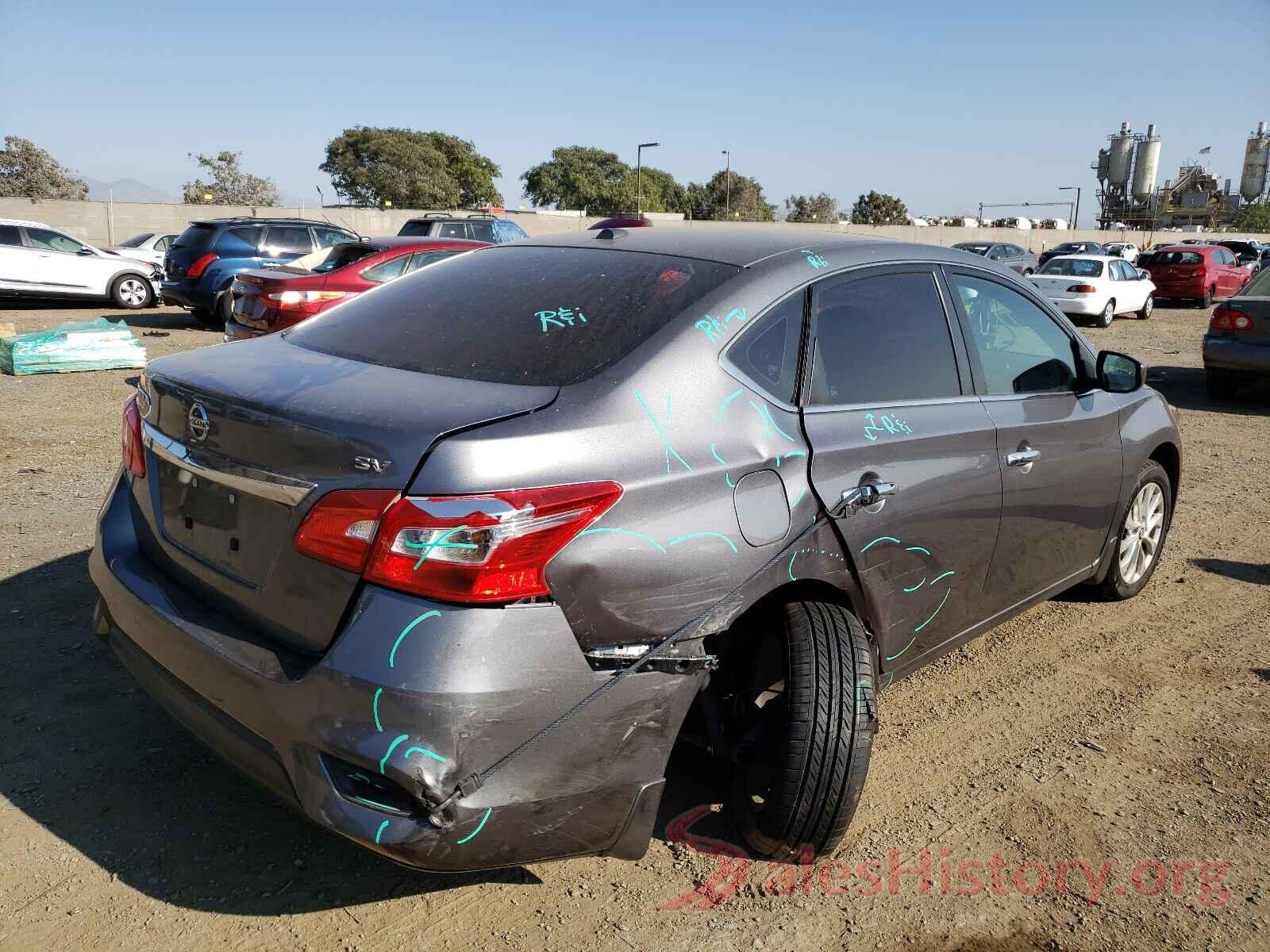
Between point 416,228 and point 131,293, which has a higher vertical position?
point 416,228

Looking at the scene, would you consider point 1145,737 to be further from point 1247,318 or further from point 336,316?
point 1247,318

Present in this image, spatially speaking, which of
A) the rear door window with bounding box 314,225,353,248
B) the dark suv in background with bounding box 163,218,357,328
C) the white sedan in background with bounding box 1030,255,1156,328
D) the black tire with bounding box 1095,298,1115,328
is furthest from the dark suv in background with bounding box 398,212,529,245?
the black tire with bounding box 1095,298,1115,328

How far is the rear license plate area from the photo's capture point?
7.19ft

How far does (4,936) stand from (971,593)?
9.65 feet

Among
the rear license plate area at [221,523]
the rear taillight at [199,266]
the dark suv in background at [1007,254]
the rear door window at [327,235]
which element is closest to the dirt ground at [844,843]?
the rear license plate area at [221,523]

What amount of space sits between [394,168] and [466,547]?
2857 inches

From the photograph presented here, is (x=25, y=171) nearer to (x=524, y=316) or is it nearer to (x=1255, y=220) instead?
(x=524, y=316)

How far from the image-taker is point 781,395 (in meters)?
2.58

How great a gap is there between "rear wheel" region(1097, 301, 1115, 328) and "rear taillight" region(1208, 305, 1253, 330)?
9476mm

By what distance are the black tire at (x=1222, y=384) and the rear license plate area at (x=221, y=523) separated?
11266 millimetres

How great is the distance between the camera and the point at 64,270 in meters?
16.4

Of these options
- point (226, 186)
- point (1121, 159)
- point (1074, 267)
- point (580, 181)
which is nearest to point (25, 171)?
point (226, 186)

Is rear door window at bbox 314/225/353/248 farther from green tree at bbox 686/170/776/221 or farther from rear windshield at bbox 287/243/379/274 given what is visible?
green tree at bbox 686/170/776/221

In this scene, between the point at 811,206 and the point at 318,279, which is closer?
the point at 318,279
